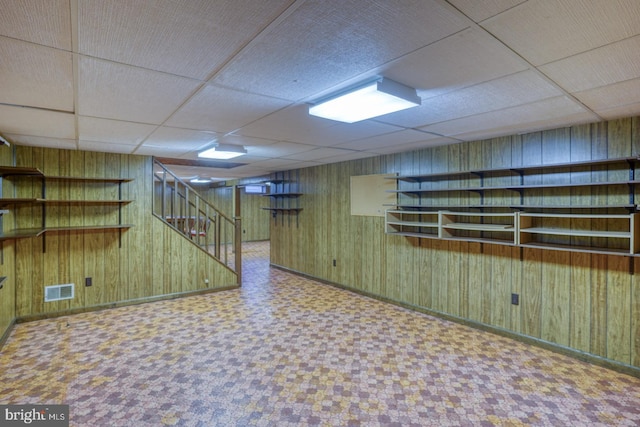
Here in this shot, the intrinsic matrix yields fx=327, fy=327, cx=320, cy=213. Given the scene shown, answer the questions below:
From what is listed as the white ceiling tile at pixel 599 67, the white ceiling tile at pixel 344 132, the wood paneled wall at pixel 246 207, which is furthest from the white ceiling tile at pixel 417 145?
the wood paneled wall at pixel 246 207

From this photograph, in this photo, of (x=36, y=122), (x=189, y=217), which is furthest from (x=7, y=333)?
(x=189, y=217)

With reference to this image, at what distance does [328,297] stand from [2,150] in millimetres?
4196

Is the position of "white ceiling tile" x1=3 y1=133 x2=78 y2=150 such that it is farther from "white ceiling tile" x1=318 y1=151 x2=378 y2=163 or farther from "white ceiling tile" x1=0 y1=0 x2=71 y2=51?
"white ceiling tile" x1=318 y1=151 x2=378 y2=163

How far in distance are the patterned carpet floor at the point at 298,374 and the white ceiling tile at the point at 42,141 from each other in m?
2.04

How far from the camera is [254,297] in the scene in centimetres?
488

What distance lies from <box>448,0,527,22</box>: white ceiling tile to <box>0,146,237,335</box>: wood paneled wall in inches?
175

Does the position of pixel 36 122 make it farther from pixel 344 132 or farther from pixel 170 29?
pixel 344 132

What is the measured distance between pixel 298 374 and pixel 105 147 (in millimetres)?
3385

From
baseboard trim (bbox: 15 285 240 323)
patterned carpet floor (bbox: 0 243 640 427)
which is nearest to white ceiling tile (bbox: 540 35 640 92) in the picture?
patterned carpet floor (bbox: 0 243 640 427)

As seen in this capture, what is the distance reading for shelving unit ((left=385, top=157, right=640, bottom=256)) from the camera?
8.63 feet

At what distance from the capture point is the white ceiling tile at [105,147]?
362cm

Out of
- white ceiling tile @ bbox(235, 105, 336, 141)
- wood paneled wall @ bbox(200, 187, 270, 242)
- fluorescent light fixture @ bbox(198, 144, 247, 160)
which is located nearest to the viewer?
white ceiling tile @ bbox(235, 105, 336, 141)

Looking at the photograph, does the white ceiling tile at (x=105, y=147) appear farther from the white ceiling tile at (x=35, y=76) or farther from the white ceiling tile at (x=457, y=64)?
the white ceiling tile at (x=457, y=64)

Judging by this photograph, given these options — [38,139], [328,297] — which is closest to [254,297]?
[328,297]
